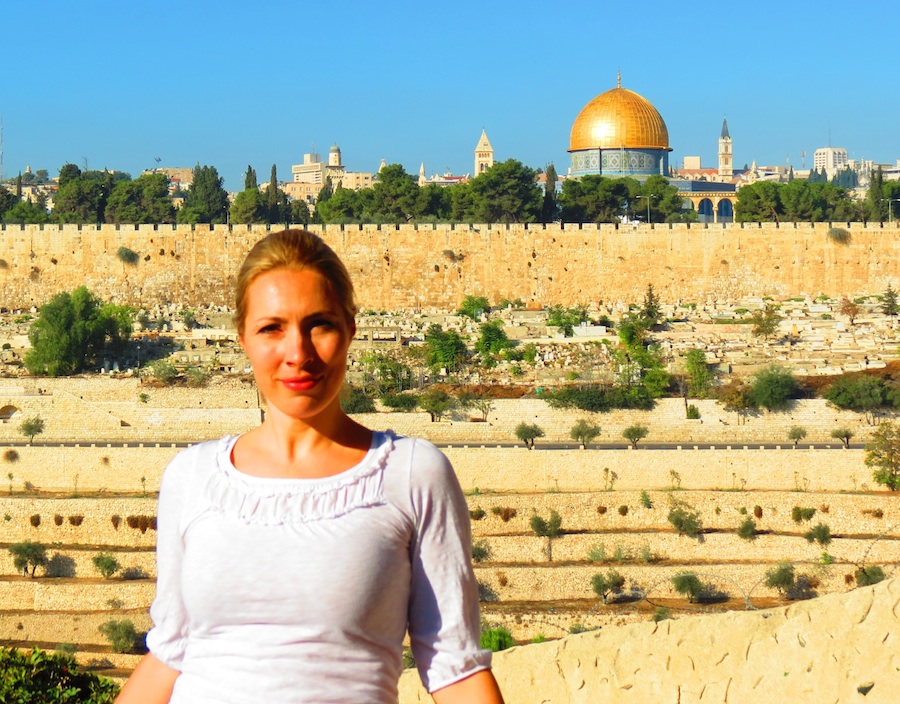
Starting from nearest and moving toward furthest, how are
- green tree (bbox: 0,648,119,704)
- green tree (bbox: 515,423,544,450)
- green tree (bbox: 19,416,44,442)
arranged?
green tree (bbox: 0,648,119,704)
green tree (bbox: 515,423,544,450)
green tree (bbox: 19,416,44,442)

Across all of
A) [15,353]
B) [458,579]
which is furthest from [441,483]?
[15,353]

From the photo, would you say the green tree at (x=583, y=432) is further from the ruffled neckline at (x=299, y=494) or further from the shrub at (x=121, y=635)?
the ruffled neckline at (x=299, y=494)

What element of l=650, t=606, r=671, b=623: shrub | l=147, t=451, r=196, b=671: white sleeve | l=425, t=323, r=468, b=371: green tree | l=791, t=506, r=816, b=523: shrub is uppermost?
l=147, t=451, r=196, b=671: white sleeve

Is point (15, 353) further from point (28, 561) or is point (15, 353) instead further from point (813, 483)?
point (813, 483)

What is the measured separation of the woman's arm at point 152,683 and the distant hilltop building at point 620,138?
1659 inches

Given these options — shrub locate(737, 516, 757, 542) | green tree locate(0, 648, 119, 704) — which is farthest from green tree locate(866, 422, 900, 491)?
green tree locate(0, 648, 119, 704)

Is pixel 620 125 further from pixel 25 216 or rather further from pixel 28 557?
pixel 28 557

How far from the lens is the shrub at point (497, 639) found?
14.1 meters

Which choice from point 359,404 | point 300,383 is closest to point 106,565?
point 359,404

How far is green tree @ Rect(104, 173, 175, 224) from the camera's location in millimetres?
38531

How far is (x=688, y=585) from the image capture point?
17047 mm

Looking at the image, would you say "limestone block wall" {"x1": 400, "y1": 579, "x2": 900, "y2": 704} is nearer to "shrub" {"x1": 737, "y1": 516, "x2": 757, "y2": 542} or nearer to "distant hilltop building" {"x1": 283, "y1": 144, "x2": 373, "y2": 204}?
"shrub" {"x1": 737, "y1": 516, "x2": 757, "y2": 542}

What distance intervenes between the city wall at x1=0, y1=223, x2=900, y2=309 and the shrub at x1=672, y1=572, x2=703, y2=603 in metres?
16.1

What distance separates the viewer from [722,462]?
19.8 m
